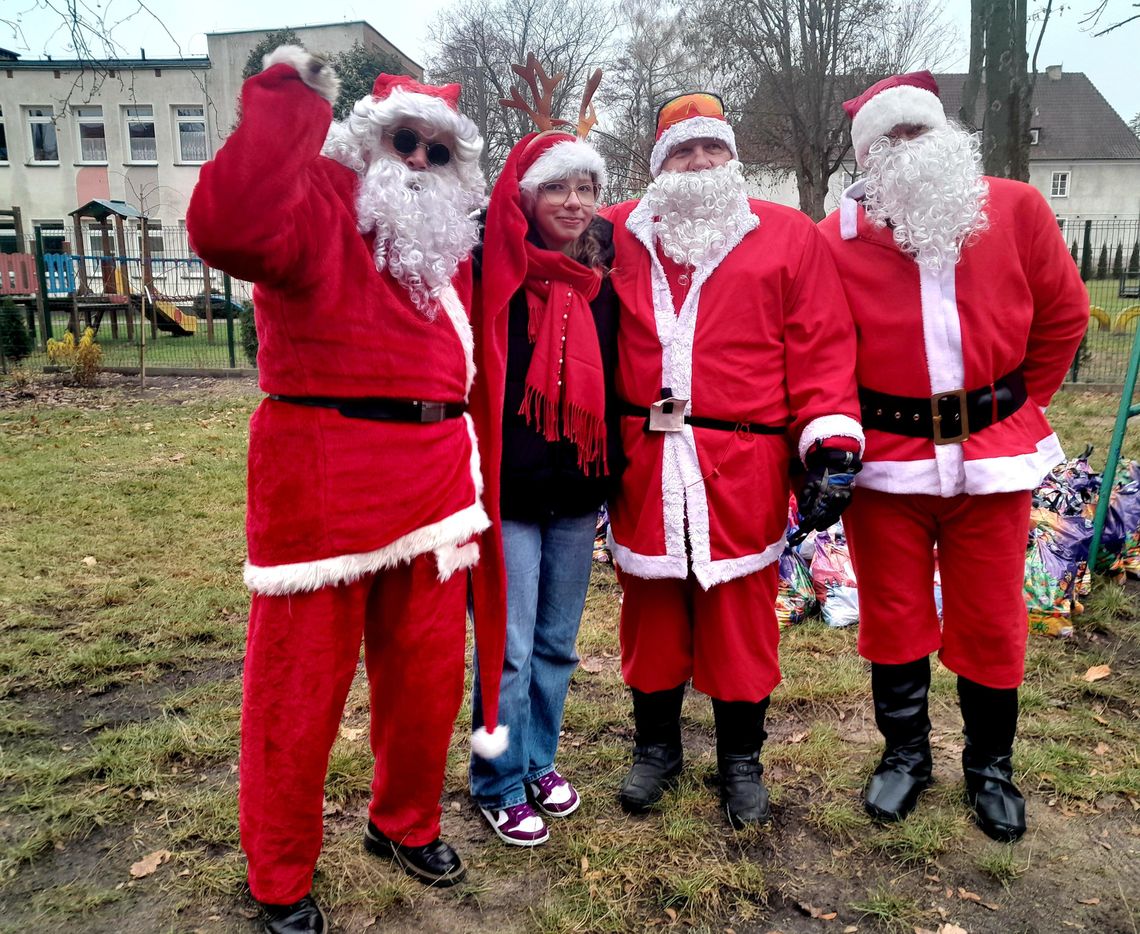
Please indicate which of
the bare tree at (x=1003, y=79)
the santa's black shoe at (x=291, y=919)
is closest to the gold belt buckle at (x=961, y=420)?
the santa's black shoe at (x=291, y=919)

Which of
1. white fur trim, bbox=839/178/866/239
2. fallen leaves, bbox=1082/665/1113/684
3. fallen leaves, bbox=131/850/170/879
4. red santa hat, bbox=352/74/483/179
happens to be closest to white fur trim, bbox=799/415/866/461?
white fur trim, bbox=839/178/866/239

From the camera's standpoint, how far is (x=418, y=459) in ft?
7.01

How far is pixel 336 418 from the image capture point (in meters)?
2.05

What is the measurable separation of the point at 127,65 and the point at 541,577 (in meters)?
2.47

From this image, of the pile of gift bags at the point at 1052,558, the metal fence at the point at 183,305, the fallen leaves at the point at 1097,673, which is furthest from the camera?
the metal fence at the point at 183,305

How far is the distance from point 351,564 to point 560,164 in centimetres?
122

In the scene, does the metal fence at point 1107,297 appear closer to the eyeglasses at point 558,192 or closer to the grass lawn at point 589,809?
the grass lawn at point 589,809

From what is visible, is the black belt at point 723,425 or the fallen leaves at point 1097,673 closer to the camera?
the black belt at point 723,425

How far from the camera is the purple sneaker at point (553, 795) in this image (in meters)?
2.77

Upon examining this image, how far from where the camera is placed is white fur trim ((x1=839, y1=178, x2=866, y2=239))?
2652 millimetres

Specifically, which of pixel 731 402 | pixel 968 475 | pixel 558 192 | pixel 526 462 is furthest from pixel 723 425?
pixel 558 192

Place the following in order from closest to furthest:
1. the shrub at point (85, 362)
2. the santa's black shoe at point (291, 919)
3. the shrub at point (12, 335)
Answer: the santa's black shoe at point (291, 919) < the shrub at point (85, 362) < the shrub at point (12, 335)

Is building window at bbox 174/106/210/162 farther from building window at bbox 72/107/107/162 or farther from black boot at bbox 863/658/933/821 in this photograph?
black boot at bbox 863/658/933/821

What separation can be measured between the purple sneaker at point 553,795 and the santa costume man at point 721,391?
50 cm
